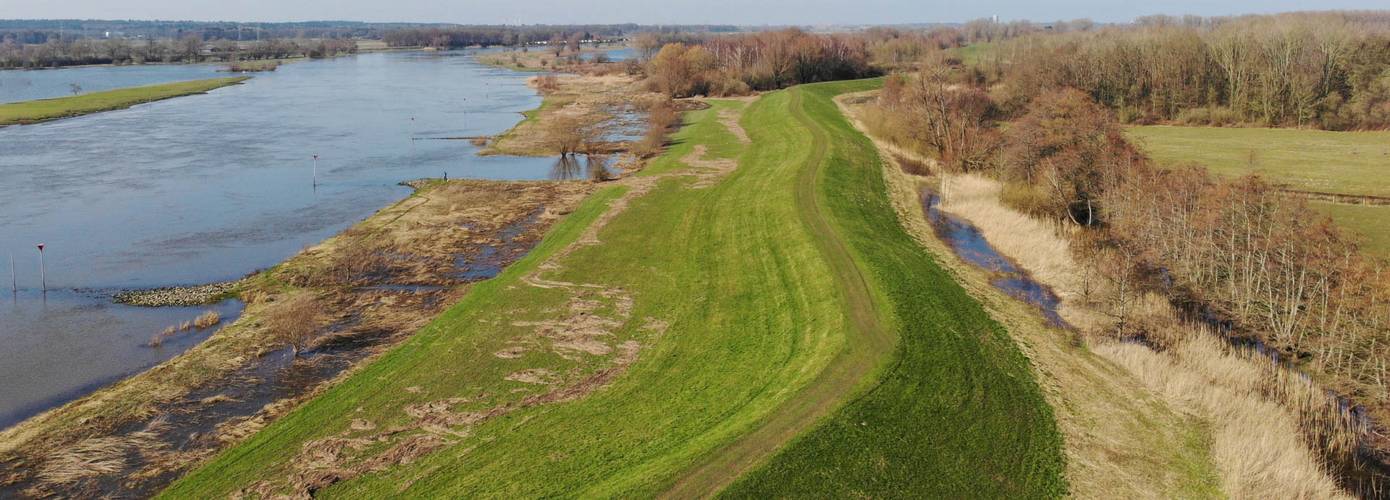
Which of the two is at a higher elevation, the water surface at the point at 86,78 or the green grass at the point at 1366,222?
the water surface at the point at 86,78

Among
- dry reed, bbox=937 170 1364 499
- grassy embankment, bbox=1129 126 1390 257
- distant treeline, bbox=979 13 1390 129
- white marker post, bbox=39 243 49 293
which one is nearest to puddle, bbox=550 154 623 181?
white marker post, bbox=39 243 49 293

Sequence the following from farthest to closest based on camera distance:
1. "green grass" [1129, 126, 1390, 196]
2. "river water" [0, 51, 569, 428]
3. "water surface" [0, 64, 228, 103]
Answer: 1. "water surface" [0, 64, 228, 103]
2. "green grass" [1129, 126, 1390, 196]
3. "river water" [0, 51, 569, 428]

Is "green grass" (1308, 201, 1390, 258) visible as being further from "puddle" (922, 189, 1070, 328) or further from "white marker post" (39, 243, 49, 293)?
"white marker post" (39, 243, 49, 293)

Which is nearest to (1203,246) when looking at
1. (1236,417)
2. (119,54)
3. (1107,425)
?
(1236,417)

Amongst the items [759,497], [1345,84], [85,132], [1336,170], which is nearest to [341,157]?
[85,132]

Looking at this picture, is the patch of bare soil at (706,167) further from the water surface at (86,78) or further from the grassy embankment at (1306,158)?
the water surface at (86,78)

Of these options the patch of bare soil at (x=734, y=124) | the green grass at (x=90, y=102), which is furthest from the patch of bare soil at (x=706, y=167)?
the green grass at (x=90, y=102)
